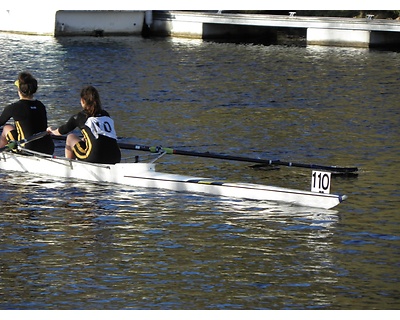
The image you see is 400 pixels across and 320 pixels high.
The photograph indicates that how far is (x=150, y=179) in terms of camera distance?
823 inches

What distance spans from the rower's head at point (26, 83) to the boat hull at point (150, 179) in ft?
4.91

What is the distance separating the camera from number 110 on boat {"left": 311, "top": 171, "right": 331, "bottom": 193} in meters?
19.0

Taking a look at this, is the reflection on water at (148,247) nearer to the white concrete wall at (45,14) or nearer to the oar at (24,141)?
the oar at (24,141)

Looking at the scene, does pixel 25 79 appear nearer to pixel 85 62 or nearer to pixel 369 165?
pixel 369 165

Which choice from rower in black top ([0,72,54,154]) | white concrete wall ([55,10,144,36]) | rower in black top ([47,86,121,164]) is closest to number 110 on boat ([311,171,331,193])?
rower in black top ([47,86,121,164])

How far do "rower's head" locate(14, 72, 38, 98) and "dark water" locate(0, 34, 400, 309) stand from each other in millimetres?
1886

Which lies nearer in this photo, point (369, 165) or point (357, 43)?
point (369, 165)

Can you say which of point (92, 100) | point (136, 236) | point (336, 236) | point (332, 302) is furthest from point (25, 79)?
point (332, 302)

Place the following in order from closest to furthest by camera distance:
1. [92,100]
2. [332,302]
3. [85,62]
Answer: [332,302] < [92,100] < [85,62]

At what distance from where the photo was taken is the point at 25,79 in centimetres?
2155
